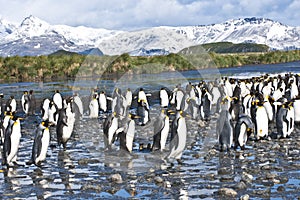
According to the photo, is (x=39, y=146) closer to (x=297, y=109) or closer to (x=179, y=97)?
(x=297, y=109)

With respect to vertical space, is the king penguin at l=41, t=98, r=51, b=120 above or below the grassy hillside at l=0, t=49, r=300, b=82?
below

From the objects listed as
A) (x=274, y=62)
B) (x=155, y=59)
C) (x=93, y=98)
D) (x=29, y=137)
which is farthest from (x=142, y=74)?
(x=29, y=137)

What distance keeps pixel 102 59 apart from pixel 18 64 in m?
7.70

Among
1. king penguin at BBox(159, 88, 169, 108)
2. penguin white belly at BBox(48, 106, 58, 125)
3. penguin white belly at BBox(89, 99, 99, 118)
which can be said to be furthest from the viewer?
king penguin at BBox(159, 88, 169, 108)

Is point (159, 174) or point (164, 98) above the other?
point (164, 98)

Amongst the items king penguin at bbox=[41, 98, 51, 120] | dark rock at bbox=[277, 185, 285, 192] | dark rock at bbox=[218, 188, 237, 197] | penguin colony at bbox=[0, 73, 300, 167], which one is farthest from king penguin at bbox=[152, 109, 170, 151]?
king penguin at bbox=[41, 98, 51, 120]

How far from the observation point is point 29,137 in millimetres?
12305

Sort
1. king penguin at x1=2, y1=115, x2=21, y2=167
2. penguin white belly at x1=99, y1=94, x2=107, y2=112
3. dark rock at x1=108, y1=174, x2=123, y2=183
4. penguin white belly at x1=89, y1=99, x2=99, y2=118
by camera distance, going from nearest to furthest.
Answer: dark rock at x1=108, y1=174, x2=123, y2=183 < king penguin at x1=2, y1=115, x2=21, y2=167 < penguin white belly at x1=89, y1=99, x2=99, y2=118 < penguin white belly at x1=99, y1=94, x2=107, y2=112

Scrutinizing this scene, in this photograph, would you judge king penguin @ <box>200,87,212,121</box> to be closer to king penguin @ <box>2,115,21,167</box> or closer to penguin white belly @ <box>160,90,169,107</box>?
penguin white belly @ <box>160,90,169,107</box>

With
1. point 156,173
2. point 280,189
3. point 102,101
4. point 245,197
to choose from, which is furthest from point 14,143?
point 102,101

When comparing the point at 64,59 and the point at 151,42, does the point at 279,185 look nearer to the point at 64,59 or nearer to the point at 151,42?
the point at 151,42

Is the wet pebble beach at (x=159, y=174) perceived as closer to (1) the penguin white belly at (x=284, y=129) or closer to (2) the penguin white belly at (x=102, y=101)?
(1) the penguin white belly at (x=284, y=129)

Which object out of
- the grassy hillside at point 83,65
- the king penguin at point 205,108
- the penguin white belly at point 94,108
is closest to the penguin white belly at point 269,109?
the king penguin at point 205,108

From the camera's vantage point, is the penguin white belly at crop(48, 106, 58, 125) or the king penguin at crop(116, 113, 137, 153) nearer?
the king penguin at crop(116, 113, 137, 153)
